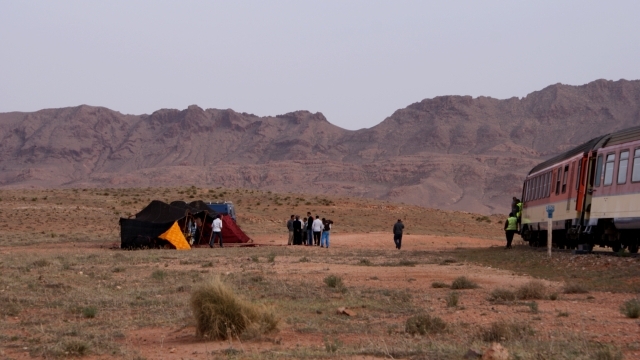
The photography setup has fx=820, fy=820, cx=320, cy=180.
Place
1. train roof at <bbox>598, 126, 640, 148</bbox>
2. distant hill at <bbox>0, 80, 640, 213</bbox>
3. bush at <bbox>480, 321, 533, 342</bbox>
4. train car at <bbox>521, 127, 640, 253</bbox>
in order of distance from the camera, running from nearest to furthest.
Result: 1. bush at <bbox>480, 321, 533, 342</bbox>
2. train car at <bbox>521, 127, 640, 253</bbox>
3. train roof at <bbox>598, 126, 640, 148</bbox>
4. distant hill at <bbox>0, 80, 640, 213</bbox>

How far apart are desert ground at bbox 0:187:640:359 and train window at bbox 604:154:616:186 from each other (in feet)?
7.46

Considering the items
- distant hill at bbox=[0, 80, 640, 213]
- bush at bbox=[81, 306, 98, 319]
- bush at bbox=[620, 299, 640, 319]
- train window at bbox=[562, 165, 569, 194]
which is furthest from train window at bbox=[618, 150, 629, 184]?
distant hill at bbox=[0, 80, 640, 213]

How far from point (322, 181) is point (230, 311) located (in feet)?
415

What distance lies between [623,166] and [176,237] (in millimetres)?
17799

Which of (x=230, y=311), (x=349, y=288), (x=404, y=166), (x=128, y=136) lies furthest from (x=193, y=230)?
(x=128, y=136)

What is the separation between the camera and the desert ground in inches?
380

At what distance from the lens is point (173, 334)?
11023 mm

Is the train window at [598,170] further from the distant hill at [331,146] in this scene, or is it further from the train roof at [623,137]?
the distant hill at [331,146]

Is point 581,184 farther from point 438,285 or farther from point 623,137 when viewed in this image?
point 438,285

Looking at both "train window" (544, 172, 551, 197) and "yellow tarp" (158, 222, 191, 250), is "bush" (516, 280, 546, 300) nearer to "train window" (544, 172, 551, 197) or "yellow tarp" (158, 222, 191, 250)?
A: "train window" (544, 172, 551, 197)

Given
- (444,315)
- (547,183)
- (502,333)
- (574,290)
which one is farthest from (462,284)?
(547,183)

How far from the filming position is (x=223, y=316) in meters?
10.4

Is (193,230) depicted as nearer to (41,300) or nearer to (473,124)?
(41,300)

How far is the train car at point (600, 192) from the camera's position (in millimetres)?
22734
